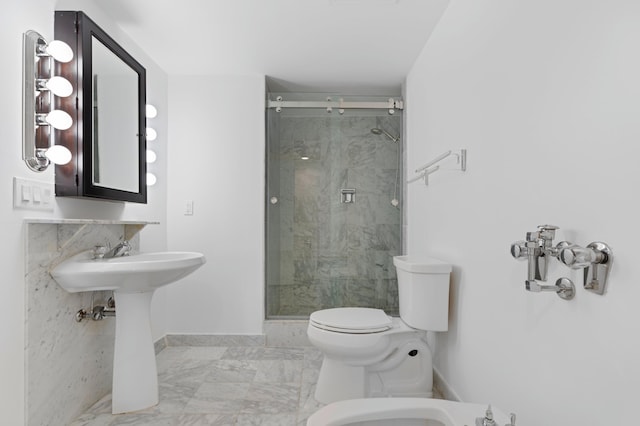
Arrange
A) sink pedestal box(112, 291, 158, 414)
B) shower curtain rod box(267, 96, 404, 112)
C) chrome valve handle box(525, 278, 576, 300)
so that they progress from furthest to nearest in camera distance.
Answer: shower curtain rod box(267, 96, 404, 112), sink pedestal box(112, 291, 158, 414), chrome valve handle box(525, 278, 576, 300)

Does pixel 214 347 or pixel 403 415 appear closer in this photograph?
pixel 403 415

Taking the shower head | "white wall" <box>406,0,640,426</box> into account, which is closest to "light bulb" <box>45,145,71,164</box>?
"white wall" <box>406,0,640,426</box>

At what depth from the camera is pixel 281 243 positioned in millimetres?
3051

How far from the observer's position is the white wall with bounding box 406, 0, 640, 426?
88cm

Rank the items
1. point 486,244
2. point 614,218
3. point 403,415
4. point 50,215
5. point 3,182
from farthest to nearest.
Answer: point 50,215, point 486,244, point 3,182, point 403,415, point 614,218

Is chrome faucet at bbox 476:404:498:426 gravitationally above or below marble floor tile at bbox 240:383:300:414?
above

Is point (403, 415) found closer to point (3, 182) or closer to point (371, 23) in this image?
point (3, 182)

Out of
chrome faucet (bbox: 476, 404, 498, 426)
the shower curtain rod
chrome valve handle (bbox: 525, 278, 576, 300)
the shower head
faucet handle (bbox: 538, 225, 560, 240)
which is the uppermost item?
the shower curtain rod

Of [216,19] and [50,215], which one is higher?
[216,19]

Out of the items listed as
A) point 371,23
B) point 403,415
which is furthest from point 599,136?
point 371,23

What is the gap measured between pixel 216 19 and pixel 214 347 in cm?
221

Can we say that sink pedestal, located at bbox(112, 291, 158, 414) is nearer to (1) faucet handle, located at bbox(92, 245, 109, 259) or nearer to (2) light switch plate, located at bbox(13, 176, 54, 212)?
(1) faucet handle, located at bbox(92, 245, 109, 259)

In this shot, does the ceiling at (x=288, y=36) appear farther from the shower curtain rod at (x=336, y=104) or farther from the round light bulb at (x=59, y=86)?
the round light bulb at (x=59, y=86)

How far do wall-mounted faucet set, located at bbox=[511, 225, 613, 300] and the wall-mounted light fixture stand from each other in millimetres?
1791
